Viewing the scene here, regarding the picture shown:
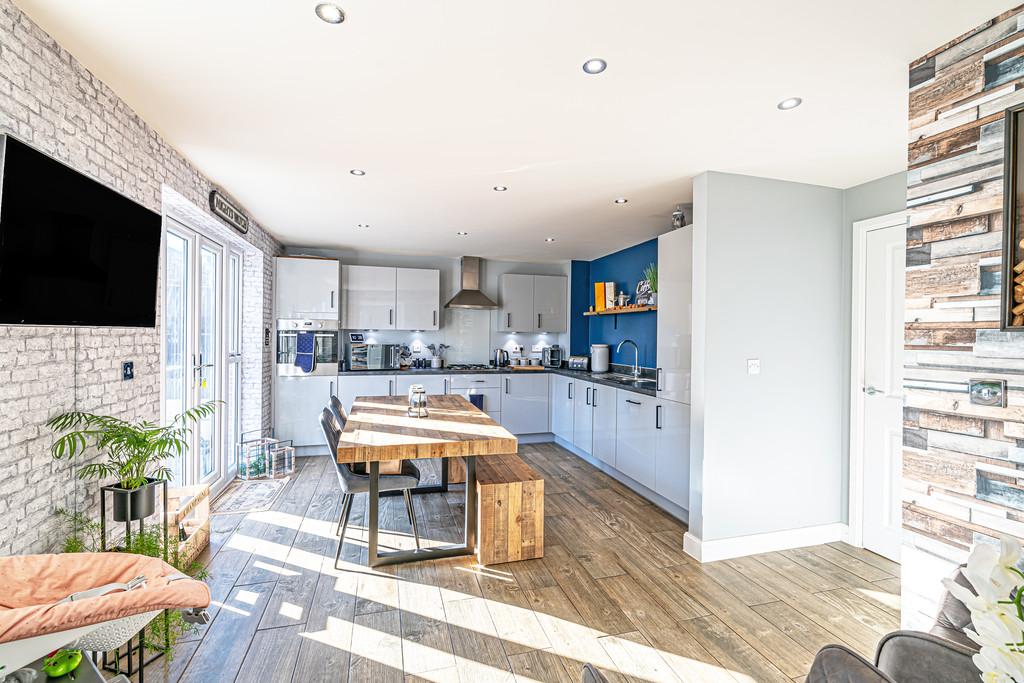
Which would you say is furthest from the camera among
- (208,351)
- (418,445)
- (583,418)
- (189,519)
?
(583,418)

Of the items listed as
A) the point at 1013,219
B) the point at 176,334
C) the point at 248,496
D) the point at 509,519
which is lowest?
the point at 248,496

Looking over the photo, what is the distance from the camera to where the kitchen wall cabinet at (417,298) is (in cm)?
620

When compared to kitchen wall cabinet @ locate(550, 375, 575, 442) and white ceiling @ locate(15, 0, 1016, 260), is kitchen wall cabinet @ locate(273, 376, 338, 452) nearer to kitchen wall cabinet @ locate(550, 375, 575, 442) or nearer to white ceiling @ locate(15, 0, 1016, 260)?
white ceiling @ locate(15, 0, 1016, 260)

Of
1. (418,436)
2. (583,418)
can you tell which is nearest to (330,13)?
(418,436)

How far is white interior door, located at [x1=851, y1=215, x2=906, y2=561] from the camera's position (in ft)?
9.99

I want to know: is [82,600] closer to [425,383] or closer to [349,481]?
[349,481]

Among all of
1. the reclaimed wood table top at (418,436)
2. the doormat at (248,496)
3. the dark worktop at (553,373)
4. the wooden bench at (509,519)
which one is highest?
the dark worktop at (553,373)

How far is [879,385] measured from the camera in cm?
315

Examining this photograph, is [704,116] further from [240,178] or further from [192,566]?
[192,566]

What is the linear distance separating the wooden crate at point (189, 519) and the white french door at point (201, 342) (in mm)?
373

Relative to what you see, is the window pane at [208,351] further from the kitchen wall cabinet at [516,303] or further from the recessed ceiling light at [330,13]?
the kitchen wall cabinet at [516,303]

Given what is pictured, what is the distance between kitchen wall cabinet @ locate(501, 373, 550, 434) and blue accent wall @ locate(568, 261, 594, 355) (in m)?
0.91

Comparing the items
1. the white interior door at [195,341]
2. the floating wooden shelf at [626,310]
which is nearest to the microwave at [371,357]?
the white interior door at [195,341]

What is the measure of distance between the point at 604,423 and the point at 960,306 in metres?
3.38
